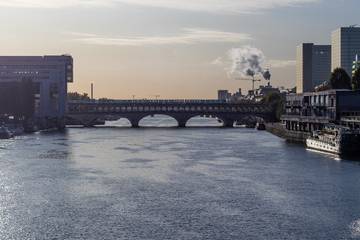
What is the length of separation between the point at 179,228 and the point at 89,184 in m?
12.3

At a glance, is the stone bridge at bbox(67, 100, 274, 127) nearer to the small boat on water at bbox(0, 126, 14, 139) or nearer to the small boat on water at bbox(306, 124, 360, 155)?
the small boat on water at bbox(0, 126, 14, 139)

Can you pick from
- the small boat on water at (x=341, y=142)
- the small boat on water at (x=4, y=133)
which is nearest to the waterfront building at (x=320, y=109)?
the small boat on water at (x=341, y=142)

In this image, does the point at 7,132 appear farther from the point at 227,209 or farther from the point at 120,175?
the point at 227,209

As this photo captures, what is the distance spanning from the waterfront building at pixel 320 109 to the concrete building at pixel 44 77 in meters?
39.1

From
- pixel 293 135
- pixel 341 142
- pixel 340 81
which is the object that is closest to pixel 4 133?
pixel 293 135

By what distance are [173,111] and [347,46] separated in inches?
3073

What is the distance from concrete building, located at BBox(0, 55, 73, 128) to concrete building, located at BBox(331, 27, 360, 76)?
3046 inches

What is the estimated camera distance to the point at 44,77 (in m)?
127

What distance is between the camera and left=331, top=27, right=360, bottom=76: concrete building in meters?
182

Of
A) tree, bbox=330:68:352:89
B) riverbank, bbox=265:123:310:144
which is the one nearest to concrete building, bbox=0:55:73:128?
riverbank, bbox=265:123:310:144

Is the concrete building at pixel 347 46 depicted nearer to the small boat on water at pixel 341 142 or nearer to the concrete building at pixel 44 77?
the concrete building at pixel 44 77

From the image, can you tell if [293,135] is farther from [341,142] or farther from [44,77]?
[44,77]

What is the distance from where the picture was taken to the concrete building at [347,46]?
182250 mm

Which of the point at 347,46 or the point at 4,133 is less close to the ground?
the point at 347,46
